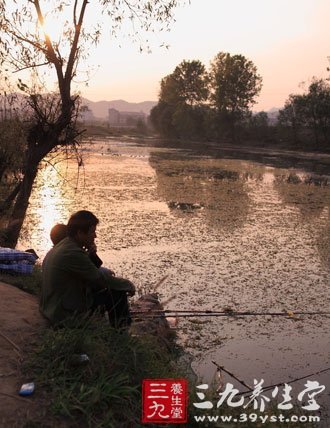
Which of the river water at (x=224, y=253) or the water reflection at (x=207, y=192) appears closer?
the river water at (x=224, y=253)

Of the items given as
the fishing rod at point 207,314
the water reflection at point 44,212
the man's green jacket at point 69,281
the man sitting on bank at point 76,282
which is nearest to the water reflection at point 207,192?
the water reflection at point 44,212

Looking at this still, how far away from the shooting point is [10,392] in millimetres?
3080

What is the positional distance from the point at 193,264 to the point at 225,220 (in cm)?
436

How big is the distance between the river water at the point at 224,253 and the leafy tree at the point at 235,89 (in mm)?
41774

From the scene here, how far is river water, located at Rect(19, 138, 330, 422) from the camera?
18.7 ft

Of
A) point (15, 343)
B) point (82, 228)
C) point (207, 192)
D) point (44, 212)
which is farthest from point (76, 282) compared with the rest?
point (207, 192)

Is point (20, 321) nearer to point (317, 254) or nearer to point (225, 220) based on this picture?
point (317, 254)

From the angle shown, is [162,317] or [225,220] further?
[225,220]

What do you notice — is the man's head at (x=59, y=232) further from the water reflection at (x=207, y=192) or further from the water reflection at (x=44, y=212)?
the water reflection at (x=207, y=192)

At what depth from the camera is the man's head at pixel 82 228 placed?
156 inches

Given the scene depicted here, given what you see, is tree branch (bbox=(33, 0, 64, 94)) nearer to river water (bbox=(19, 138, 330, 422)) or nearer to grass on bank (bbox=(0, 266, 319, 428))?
river water (bbox=(19, 138, 330, 422))

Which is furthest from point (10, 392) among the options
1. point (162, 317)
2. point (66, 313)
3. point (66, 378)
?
point (162, 317)

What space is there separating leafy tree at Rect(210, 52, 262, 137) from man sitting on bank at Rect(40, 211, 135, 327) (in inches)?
2299

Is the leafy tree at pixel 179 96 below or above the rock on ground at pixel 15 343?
above
